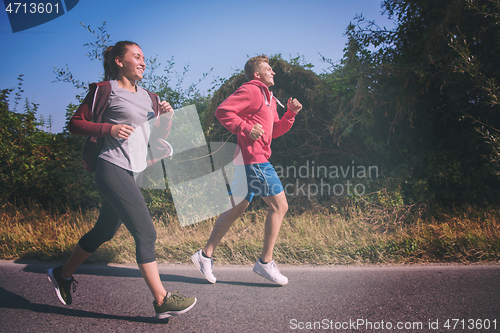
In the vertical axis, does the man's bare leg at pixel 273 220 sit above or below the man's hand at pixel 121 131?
below

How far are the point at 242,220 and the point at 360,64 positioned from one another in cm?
304

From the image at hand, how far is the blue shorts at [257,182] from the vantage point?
9.04 ft

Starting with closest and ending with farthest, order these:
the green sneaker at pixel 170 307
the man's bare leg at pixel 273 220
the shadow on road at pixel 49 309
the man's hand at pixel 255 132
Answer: the green sneaker at pixel 170 307, the shadow on road at pixel 49 309, the man's hand at pixel 255 132, the man's bare leg at pixel 273 220

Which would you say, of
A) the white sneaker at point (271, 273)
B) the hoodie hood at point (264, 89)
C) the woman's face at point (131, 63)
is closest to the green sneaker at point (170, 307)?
the white sneaker at point (271, 273)

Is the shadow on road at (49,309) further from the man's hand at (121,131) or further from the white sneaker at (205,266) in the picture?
the man's hand at (121,131)

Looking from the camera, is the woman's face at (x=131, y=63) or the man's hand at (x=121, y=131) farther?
the woman's face at (x=131, y=63)

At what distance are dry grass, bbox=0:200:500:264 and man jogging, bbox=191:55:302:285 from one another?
0.58 metres

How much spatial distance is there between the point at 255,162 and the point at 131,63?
1.34 meters

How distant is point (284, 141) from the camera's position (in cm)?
500

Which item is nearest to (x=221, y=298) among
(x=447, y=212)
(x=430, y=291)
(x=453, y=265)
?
(x=430, y=291)

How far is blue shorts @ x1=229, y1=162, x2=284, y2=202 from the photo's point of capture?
9.04 ft

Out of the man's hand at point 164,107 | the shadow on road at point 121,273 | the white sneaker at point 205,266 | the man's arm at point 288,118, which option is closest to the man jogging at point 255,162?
the white sneaker at point 205,266

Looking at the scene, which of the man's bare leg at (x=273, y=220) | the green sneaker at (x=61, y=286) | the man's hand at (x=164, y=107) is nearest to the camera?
the green sneaker at (x=61, y=286)

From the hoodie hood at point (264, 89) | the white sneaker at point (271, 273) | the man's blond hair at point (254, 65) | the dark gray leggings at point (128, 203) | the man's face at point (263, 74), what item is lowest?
the white sneaker at point (271, 273)
